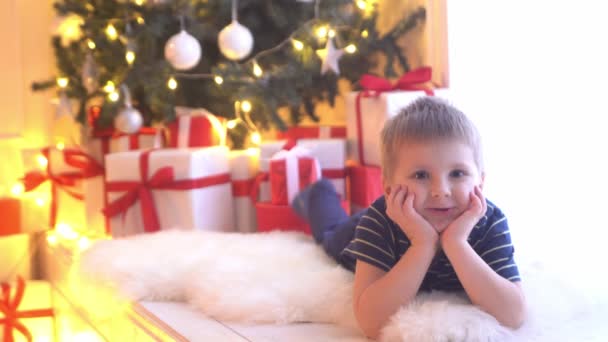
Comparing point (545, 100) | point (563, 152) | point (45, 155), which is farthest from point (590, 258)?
point (45, 155)

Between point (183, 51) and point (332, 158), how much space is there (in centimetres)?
48

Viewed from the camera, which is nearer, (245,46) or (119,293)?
(119,293)

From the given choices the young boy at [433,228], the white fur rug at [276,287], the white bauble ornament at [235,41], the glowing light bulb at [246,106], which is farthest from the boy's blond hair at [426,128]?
the glowing light bulb at [246,106]

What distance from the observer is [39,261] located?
7.54 ft

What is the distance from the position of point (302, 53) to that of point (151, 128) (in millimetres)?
611

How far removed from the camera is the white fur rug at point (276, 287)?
953mm

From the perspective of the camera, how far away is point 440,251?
3.53 ft

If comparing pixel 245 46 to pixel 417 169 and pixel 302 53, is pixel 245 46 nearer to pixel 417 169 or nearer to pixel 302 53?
pixel 302 53

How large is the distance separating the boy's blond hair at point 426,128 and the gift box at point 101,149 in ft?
3.64

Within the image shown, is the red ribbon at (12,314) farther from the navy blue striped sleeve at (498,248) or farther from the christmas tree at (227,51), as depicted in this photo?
the navy blue striped sleeve at (498,248)

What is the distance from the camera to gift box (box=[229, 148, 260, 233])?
6.41 ft

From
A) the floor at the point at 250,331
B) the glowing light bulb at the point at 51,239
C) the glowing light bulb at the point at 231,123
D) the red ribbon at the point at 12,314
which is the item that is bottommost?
the red ribbon at the point at 12,314

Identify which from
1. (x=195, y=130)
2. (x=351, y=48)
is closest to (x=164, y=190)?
(x=195, y=130)

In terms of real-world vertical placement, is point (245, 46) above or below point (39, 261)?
above
